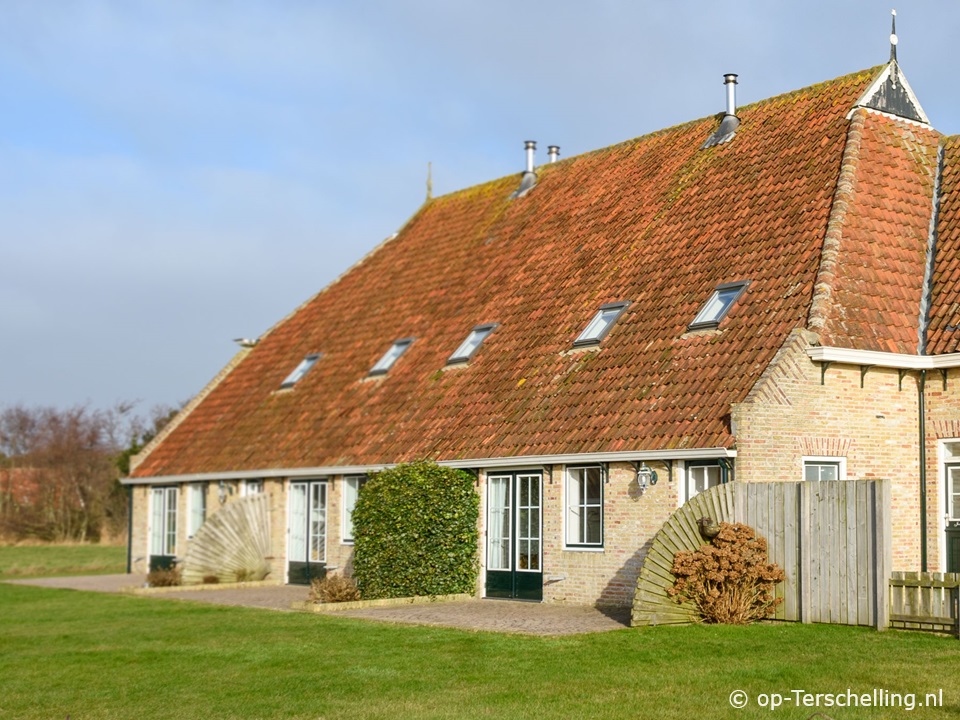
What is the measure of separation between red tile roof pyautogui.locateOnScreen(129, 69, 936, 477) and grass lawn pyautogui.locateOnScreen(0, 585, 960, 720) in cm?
415

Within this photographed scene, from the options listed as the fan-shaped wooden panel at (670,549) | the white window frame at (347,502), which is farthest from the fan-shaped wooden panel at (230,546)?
the fan-shaped wooden panel at (670,549)

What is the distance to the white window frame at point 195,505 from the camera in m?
30.2

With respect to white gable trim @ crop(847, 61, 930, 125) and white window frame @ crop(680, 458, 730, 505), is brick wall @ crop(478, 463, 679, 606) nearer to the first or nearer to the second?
white window frame @ crop(680, 458, 730, 505)

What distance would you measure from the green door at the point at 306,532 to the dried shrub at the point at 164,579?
233 centimetres

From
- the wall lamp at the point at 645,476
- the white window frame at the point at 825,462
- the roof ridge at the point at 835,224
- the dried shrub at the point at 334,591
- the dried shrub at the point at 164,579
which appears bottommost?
the dried shrub at the point at 164,579

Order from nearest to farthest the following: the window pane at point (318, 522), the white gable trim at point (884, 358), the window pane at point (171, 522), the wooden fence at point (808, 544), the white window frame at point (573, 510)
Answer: the wooden fence at point (808, 544) → the white gable trim at point (884, 358) → the white window frame at point (573, 510) → the window pane at point (318, 522) → the window pane at point (171, 522)

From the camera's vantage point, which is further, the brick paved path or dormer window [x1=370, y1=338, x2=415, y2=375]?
dormer window [x1=370, y1=338, x2=415, y2=375]

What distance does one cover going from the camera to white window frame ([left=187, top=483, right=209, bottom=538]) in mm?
30156

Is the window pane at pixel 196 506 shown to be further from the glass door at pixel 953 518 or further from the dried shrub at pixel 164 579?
the glass door at pixel 953 518

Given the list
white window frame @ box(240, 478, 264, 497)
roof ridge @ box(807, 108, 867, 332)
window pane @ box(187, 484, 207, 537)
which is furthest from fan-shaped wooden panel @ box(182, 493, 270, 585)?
roof ridge @ box(807, 108, 867, 332)

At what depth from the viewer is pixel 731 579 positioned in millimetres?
15664

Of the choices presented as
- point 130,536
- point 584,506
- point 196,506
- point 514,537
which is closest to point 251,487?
point 196,506

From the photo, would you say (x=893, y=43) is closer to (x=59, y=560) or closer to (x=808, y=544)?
(x=808, y=544)

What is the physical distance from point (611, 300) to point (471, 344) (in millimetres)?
3452
